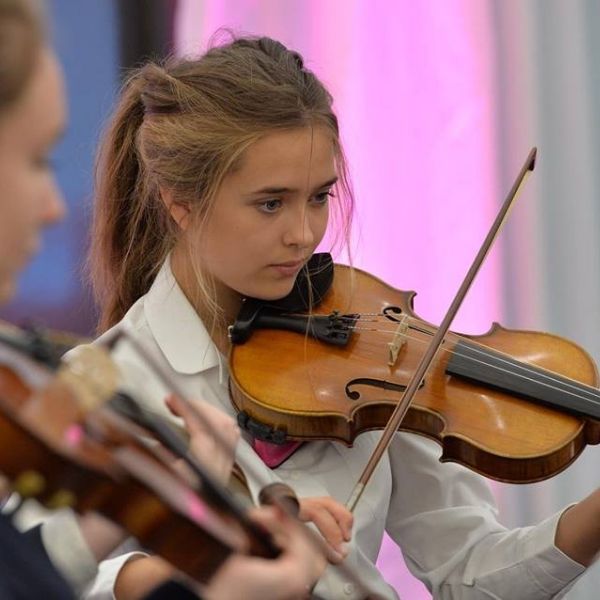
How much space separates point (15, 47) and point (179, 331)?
2.05 ft

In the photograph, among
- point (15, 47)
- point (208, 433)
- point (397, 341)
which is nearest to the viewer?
point (15, 47)

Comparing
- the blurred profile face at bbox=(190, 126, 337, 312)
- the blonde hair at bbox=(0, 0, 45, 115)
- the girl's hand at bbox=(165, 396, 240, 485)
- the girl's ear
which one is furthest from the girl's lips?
the blonde hair at bbox=(0, 0, 45, 115)

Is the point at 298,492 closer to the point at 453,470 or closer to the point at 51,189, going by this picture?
the point at 453,470

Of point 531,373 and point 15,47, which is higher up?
point 15,47

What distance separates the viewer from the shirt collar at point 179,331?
1.19 meters

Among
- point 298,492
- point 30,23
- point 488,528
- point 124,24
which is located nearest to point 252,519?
point 30,23

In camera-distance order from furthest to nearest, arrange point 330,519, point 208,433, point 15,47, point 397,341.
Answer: point 397,341, point 330,519, point 208,433, point 15,47

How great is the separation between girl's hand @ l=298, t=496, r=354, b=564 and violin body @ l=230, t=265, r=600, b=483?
5.7 inches

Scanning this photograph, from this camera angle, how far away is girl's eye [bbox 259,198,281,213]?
115cm

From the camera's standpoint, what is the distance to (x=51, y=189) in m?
0.62

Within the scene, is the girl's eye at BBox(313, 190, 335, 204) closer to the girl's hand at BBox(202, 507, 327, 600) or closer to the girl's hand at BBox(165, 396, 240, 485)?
the girl's hand at BBox(165, 396, 240, 485)

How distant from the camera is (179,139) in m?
1.18

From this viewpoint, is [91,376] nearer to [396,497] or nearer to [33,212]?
[33,212]

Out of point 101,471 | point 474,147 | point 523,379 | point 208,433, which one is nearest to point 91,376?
point 101,471
